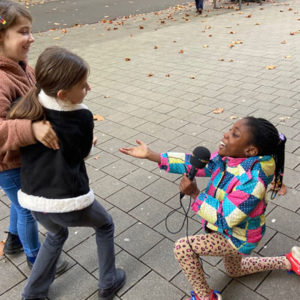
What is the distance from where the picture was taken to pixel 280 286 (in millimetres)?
2492

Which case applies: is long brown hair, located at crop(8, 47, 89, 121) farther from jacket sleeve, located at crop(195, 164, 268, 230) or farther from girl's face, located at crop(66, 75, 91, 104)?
jacket sleeve, located at crop(195, 164, 268, 230)

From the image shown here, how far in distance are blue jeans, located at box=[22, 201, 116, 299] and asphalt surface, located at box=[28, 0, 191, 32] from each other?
11448 millimetres

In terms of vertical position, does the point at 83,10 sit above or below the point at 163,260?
below

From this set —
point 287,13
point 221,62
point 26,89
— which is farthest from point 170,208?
point 287,13

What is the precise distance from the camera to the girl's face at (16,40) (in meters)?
2.21

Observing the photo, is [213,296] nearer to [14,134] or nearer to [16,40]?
[14,134]

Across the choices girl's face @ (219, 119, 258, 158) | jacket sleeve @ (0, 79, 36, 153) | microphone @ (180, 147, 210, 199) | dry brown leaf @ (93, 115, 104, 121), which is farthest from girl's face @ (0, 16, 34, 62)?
dry brown leaf @ (93, 115, 104, 121)

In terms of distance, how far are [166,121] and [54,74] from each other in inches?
132

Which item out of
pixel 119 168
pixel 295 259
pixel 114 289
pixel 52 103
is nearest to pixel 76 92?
pixel 52 103

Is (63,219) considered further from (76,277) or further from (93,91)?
(93,91)

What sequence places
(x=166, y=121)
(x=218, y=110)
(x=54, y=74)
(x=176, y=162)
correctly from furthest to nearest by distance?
(x=218, y=110) < (x=166, y=121) < (x=176, y=162) < (x=54, y=74)

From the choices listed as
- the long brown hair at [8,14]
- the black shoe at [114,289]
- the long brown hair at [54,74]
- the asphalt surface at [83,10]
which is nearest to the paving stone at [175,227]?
the black shoe at [114,289]

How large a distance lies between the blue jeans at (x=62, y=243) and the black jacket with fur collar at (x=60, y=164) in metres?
0.11

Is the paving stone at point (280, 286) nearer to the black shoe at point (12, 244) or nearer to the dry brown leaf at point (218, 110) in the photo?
the black shoe at point (12, 244)
